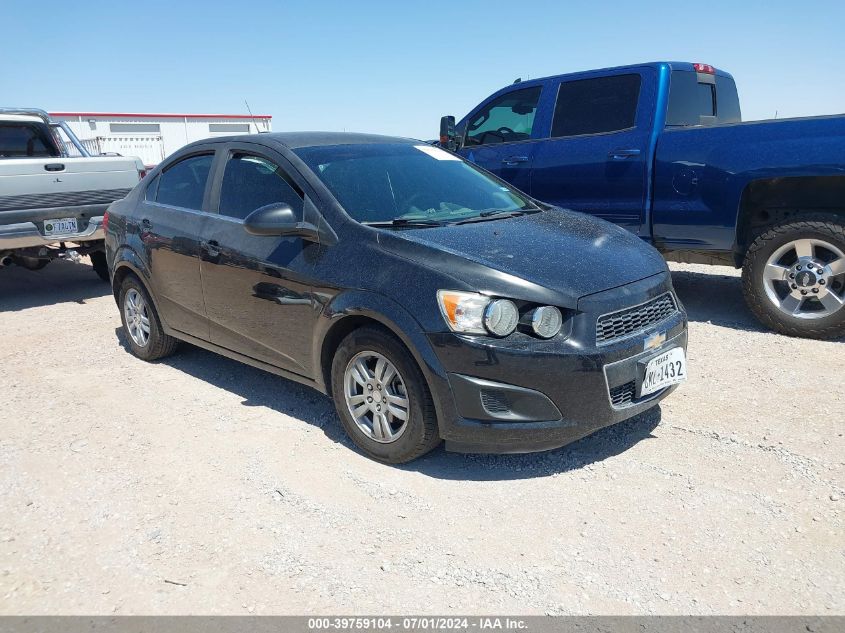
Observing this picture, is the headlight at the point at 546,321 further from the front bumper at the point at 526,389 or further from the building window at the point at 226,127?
the building window at the point at 226,127

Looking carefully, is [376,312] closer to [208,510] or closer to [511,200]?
[208,510]

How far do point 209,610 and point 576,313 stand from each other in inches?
77.1

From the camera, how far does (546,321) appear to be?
3207 mm

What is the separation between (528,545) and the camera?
2.92 m

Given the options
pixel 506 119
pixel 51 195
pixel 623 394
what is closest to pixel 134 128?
pixel 51 195

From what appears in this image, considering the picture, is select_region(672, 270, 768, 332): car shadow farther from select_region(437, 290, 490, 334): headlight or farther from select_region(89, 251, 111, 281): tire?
select_region(89, 251, 111, 281): tire

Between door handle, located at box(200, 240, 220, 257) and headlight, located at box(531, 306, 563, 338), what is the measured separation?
220 centimetres

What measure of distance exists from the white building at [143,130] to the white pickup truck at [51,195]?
36.8 feet

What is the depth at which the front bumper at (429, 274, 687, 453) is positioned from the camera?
10.3 ft

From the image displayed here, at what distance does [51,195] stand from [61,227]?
344 millimetres

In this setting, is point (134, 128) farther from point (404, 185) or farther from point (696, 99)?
point (404, 185)

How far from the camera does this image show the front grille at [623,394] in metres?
3.31

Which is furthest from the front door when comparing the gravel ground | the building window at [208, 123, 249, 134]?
the building window at [208, 123, 249, 134]
